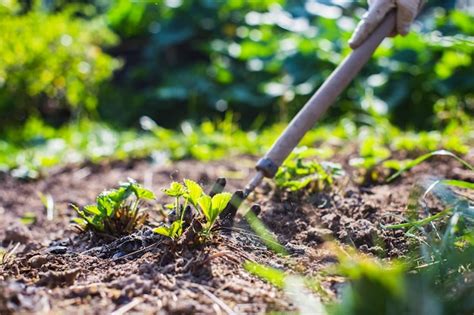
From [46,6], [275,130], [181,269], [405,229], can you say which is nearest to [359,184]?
[405,229]

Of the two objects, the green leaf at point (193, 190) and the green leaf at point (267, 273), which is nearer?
the green leaf at point (267, 273)

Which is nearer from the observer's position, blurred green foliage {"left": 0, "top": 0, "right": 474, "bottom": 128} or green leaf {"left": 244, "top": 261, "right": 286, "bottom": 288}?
green leaf {"left": 244, "top": 261, "right": 286, "bottom": 288}

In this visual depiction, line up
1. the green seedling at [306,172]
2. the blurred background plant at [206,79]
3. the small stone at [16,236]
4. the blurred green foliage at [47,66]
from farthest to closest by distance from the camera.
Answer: the blurred green foliage at [47,66], the blurred background plant at [206,79], the small stone at [16,236], the green seedling at [306,172]

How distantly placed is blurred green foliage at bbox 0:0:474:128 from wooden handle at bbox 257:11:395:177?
2524mm

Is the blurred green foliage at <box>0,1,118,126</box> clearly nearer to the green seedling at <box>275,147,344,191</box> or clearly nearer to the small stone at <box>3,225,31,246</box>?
the small stone at <box>3,225,31,246</box>

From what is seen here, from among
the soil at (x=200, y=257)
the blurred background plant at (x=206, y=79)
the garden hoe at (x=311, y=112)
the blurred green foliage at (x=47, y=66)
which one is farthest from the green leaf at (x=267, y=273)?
the blurred green foliage at (x=47, y=66)

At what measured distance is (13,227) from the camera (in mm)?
2805

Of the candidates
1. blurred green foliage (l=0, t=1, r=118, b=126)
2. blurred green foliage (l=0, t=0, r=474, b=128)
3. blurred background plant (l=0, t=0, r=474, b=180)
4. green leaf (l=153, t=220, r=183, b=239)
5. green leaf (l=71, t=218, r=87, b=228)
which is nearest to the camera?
green leaf (l=153, t=220, r=183, b=239)

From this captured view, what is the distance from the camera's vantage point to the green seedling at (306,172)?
8.45 ft

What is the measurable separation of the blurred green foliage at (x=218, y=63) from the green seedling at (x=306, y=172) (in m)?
2.39

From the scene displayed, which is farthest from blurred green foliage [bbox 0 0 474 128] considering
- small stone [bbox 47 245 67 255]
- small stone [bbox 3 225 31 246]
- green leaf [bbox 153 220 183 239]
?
green leaf [bbox 153 220 183 239]

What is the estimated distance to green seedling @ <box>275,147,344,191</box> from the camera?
2574 mm

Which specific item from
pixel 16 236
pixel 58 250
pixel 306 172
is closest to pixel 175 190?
pixel 58 250

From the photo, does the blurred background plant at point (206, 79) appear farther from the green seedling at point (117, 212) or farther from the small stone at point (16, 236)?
the green seedling at point (117, 212)
